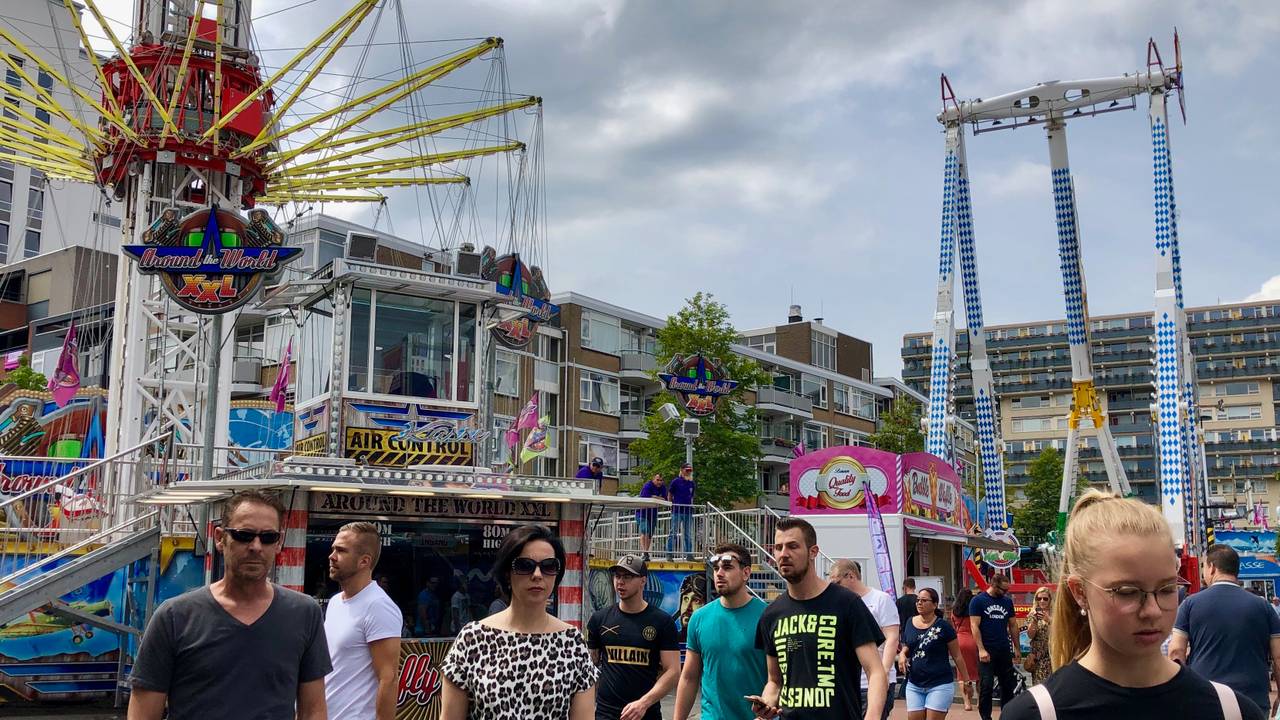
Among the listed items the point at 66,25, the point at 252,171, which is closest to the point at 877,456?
the point at 252,171

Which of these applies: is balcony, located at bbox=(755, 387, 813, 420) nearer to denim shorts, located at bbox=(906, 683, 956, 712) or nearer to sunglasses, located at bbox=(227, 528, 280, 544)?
denim shorts, located at bbox=(906, 683, 956, 712)

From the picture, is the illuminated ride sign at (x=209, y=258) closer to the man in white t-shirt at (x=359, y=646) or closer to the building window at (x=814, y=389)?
the man in white t-shirt at (x=359, y=646)

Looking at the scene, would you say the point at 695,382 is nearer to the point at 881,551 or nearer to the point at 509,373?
the point at 881,551

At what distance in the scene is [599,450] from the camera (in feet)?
183

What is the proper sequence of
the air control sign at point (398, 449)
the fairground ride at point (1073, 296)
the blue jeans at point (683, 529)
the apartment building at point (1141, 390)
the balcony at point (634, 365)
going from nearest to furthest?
the air control sign at point (398, 449) → the blue jeans at point (683, 529) → the fairground ride at point (1073, 296) → the balcony at point (634, 365) → the apartment building at point (1141, 390)

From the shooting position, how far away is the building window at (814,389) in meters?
71.3

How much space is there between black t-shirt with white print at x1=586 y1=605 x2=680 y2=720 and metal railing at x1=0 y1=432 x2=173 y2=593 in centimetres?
1188

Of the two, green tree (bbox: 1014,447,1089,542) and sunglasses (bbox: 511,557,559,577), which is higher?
green tree (bbox: 1014,447,1089,542)

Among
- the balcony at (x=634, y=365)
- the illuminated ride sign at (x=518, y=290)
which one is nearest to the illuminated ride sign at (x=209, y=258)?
the illuminated ride sign at (x=518, y=290)

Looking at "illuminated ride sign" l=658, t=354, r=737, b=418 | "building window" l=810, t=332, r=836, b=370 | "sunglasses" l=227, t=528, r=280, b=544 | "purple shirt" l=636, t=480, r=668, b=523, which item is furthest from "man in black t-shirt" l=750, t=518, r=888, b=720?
"building window" l=810, t=332, r=836, b=370

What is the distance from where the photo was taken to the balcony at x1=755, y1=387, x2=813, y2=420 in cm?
6669

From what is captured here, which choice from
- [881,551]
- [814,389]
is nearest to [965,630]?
[881,551]

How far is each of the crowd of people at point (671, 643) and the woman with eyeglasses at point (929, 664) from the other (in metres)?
1.90

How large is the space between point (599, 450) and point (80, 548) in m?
37.8
